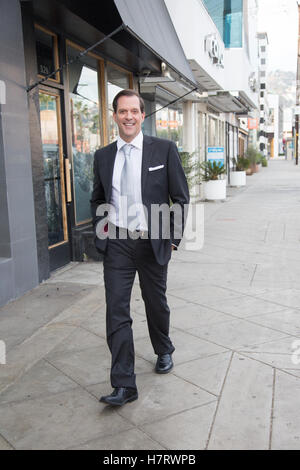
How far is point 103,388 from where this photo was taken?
3.44m

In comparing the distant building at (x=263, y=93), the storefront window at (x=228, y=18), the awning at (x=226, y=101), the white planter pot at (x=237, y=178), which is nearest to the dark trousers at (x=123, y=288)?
the storefront window at (x=228, y=18)

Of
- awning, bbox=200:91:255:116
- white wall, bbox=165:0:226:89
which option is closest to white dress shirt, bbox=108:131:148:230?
white wall, bbox=165:0:226:89

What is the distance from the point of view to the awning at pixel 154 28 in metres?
5.40

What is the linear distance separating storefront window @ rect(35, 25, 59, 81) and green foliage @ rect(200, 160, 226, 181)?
31.0 feet

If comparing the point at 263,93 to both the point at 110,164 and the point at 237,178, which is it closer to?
the point at 237,178

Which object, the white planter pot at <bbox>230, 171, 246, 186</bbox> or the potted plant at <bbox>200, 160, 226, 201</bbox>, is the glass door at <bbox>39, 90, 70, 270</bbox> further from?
the white planter pot at <bbox>230, 171, 246, 186</bbox>

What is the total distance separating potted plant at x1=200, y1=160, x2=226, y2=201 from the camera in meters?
16.1

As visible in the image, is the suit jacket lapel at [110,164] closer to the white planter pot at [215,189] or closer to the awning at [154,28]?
the awning at [154,28]

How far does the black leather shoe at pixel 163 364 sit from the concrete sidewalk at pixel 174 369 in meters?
0.06

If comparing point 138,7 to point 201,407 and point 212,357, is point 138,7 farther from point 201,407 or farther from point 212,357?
point 201,407

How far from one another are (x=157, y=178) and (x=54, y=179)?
3980 mm

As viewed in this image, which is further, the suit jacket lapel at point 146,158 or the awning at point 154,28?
the awning at point 154,28

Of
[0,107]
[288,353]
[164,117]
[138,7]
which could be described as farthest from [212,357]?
[164,117]

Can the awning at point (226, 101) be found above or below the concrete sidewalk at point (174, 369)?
above
